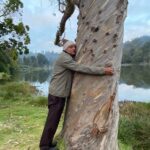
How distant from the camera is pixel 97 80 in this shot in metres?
6.85

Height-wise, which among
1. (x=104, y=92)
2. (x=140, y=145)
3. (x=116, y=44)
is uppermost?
(x=116, y=44)

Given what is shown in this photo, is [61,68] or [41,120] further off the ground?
[61,68]

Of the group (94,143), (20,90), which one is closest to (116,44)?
(94,143)

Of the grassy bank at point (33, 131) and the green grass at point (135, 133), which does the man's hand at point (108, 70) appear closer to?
the grassy bank at point (33, 131)

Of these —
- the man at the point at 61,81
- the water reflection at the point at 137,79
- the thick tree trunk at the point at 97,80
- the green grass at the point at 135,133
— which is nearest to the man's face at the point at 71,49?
the man at the point at 61,81

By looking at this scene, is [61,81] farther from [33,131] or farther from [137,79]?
[137,79]

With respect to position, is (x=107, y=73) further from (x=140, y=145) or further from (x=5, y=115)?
(x=5, y=115)

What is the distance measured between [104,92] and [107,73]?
0.90 ft

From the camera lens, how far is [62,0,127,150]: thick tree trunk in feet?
22.1

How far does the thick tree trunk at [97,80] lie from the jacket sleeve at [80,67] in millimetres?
88

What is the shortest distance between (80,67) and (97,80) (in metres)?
0.31

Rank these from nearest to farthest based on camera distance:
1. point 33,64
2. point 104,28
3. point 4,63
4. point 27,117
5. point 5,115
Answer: point 104,28 < point 27,117 < point 5,115 < point 4,63 < point 33,64

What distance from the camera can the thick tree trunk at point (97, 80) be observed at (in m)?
6.73

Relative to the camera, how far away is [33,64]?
106m
